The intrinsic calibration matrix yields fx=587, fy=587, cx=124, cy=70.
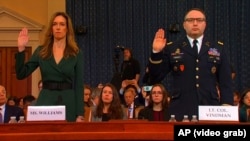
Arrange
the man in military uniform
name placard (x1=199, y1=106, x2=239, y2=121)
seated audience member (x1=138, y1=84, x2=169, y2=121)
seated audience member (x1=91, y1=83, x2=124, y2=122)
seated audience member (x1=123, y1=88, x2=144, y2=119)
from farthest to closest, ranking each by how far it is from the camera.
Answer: seated audience member (x1=123, y1=88, x2=144, y2=119) < seated audience member (x1=138, y1=84, x2=169, y2=121) < seated audience member (x1=91, y1=83, x2=124, y2=122) < the man in military uniform < name placard (x1=199, y1=106, x2=239, y2=121)

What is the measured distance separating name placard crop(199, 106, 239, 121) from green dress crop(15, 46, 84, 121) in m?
1.31

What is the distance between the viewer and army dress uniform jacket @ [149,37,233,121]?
4242 mm

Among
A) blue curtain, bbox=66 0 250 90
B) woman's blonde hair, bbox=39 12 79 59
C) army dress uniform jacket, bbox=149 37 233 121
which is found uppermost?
blue curtain, bbox=66 0 250 90

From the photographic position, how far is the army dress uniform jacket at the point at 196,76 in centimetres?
424

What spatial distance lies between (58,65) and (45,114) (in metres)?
1.01

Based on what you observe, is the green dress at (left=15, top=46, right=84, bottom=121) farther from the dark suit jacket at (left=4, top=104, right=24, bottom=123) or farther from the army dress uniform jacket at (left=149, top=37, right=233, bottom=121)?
the dark suit jacket at (left=4, top=104, right=24, bottom=123)

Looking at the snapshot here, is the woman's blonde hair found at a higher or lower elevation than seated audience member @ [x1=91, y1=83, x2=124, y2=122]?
higher

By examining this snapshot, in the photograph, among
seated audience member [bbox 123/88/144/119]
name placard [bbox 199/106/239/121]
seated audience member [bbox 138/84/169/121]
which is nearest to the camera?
name placard [bbox 199/106/239/121]

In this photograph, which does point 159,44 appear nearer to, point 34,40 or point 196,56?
point 196,56

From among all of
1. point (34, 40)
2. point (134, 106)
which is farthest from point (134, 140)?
point (34, 40)

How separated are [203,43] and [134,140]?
1.56m

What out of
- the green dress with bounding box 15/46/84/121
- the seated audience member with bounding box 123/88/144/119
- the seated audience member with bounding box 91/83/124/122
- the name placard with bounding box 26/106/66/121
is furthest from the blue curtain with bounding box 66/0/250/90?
the name placard with bounding box 26/106/66/121

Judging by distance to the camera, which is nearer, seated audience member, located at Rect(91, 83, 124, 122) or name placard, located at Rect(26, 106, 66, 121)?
name placard, located at Rect(26, 106, 66, 121)

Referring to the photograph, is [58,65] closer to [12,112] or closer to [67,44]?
[67,44]
